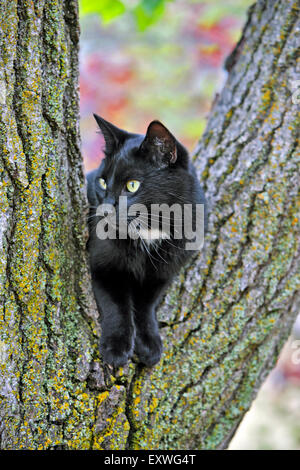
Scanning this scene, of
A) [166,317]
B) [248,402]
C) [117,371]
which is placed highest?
[166,317]

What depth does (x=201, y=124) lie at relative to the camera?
3.97 m

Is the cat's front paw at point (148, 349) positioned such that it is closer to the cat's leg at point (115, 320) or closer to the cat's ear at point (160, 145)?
the cat's leg at point (115, 320)

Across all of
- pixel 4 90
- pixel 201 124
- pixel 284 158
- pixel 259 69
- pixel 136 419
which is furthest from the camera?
pixel 201 124

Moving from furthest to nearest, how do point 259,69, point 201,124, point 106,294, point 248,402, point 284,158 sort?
point 201,124
point 259,69
point 284,158
point 248,402
point 106,294

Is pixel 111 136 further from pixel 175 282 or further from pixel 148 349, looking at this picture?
pixel 148 349

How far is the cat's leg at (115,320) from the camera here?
4.51 ft

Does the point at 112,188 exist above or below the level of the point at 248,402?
above

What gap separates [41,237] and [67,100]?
428 millimetres

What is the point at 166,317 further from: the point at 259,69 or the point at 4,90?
the point at 259,69

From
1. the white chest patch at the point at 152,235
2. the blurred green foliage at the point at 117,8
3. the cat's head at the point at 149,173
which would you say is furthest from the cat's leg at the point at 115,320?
the blurred green foliage at the point at 117,8

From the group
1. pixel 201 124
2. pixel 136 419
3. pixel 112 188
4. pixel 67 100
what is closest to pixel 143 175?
pixel 112 188

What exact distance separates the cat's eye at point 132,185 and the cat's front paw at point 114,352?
0.58 meters

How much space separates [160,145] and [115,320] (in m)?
0.68

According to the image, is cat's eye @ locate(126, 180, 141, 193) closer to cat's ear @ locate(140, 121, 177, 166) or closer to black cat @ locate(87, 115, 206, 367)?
black cat @ locate(87, 115, 206, 367)
